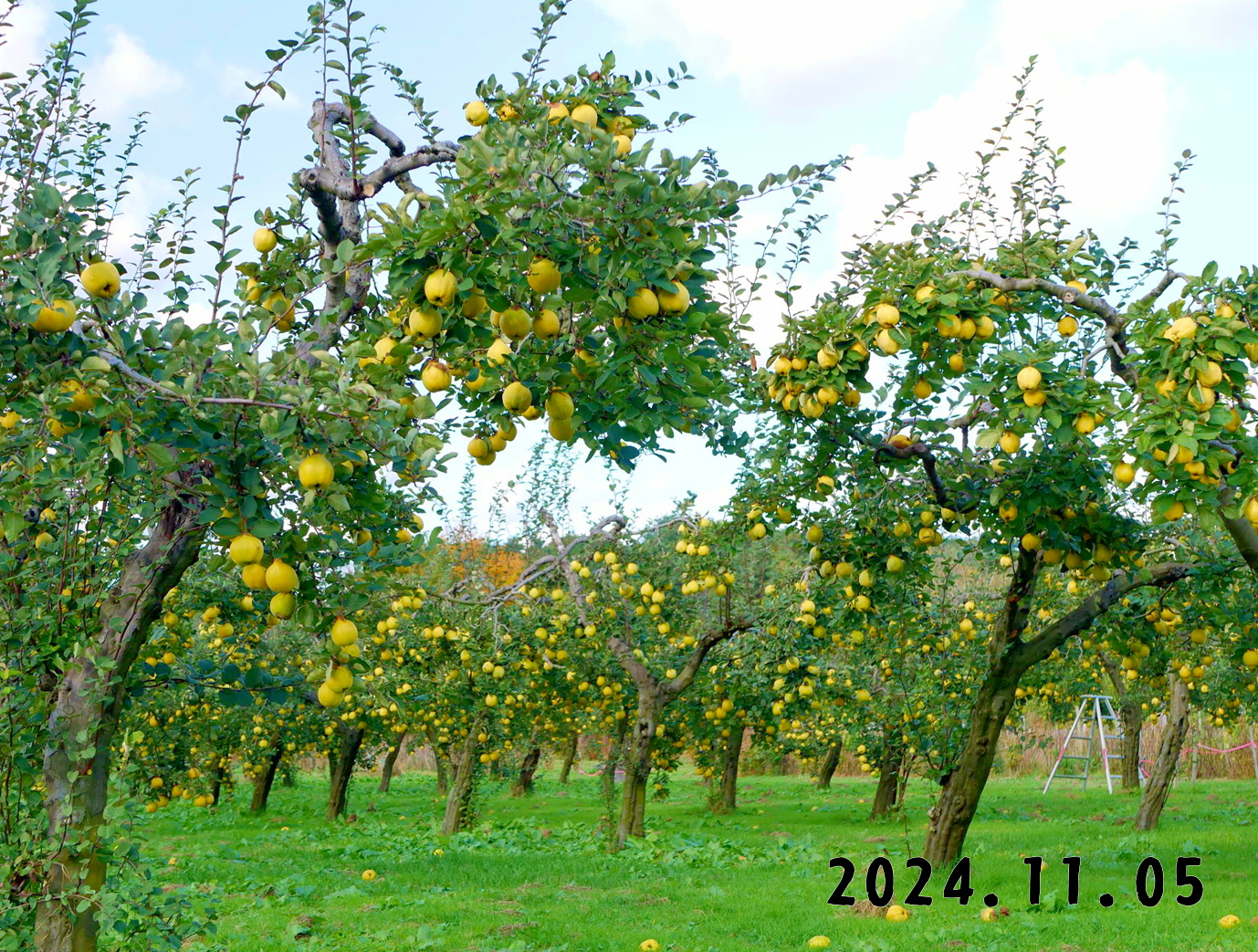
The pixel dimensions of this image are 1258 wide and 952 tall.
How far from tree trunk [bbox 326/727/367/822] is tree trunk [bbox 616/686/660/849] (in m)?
5.65

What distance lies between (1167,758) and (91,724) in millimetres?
12439

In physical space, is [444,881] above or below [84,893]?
below

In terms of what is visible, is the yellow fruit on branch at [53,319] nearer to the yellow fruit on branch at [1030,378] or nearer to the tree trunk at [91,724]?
the tree trunk at [91,724]

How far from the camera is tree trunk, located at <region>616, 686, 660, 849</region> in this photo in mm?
11711

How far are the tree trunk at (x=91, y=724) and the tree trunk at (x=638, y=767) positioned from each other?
27.0ft

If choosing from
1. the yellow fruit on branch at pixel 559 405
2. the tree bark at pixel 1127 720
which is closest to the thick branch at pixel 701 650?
the tree bark at pixel 1127 720

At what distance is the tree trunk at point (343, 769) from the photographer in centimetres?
1609

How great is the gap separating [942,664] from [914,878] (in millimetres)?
2625

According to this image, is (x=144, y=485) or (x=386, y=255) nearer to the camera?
(x=386, y=255)

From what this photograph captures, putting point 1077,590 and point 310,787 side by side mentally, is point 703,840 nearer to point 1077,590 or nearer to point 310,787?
point 1077,590

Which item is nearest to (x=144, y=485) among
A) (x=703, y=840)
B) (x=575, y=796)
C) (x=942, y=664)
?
(x=942, y=664)

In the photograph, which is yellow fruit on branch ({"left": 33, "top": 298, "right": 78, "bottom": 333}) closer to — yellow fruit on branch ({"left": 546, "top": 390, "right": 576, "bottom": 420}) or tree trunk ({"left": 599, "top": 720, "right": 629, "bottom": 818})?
yellow fruit on branch ({"left": 546, "top": 390, "right": 576, "bottom": 420})

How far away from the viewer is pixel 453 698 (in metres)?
12.5

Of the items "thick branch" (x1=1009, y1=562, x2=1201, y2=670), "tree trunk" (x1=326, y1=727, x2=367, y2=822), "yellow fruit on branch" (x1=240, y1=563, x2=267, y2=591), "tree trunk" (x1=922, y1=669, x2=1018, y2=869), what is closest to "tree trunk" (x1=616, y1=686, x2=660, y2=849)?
"tree trunk" (x1=922, y1=669, x2=1018, y2=869)
